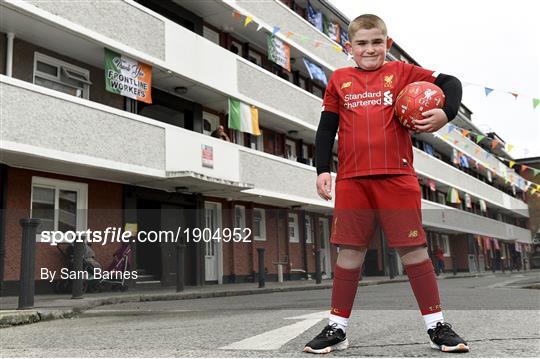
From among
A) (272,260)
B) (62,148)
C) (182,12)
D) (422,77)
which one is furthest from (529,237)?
(422,77)

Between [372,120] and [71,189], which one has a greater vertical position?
[71,189]

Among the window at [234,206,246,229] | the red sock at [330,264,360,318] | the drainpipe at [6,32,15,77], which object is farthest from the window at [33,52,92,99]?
the red sock at [330,264,360,318]

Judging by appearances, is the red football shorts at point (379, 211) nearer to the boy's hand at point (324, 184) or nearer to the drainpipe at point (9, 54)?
the boy's hand at point (324, 184)

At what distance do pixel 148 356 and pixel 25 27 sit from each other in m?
11.3

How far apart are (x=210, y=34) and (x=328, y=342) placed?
1826 centimetres

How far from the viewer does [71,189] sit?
14047 mm

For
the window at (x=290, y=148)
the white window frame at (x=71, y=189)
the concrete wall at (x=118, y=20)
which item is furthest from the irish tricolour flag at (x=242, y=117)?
the white window frame at (x=71, y=189)

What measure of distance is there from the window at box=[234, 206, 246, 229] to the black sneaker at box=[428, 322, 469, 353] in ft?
56.9

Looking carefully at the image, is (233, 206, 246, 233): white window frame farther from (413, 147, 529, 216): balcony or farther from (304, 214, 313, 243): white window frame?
(413, 147, 529, 216): balcony

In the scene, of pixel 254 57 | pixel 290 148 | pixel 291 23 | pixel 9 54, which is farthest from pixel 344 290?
pixel 290 148

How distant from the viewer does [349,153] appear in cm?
356

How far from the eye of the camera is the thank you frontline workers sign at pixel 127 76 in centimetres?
1404

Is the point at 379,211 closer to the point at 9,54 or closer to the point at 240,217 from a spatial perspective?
the point at 9,54

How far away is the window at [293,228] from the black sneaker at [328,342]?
20379 mm
